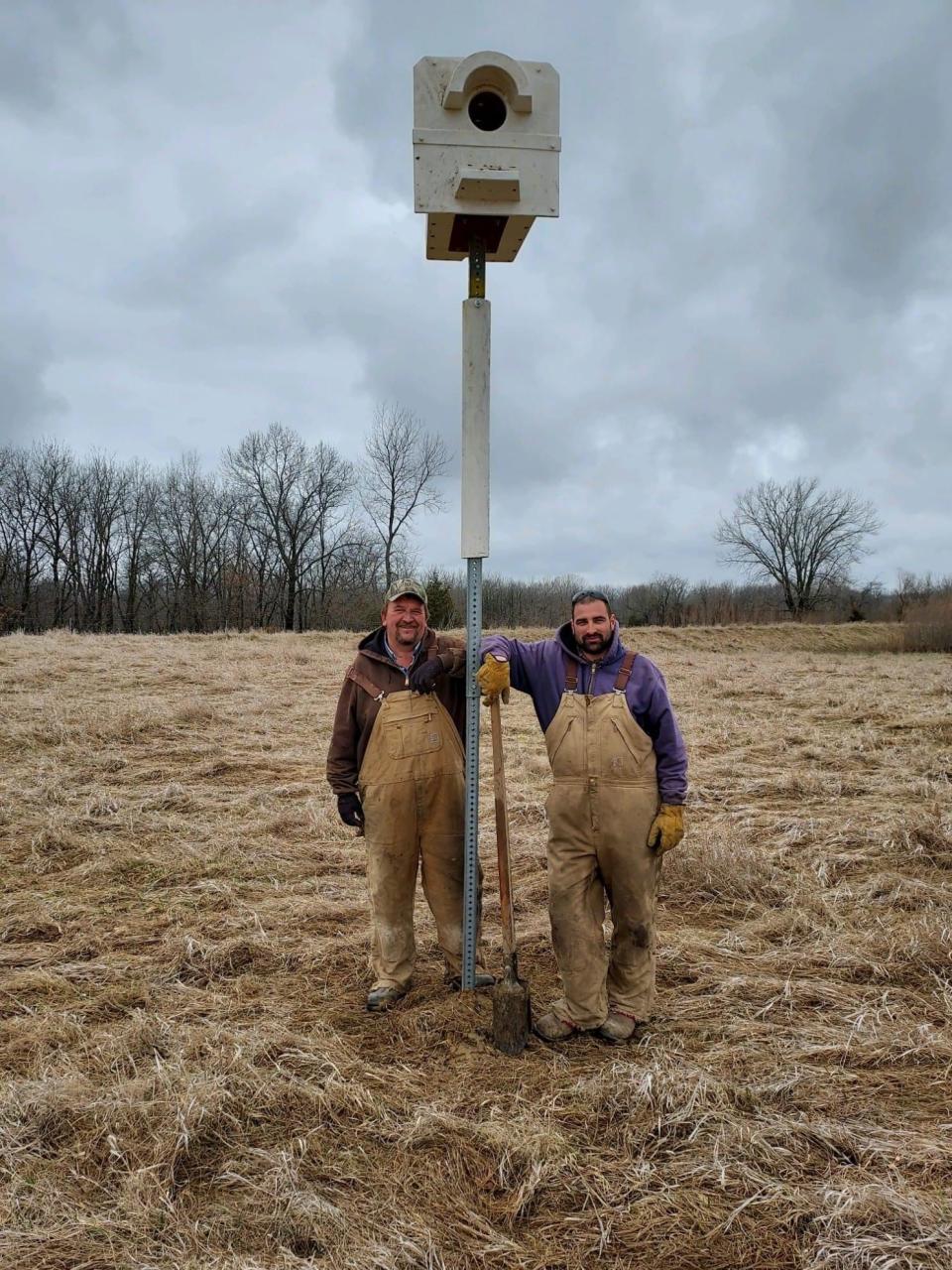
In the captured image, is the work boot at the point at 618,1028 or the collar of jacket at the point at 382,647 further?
the collar of jacket at the point at 382,647

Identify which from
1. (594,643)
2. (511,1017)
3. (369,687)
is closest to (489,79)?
(594,643)

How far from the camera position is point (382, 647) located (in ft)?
13.7

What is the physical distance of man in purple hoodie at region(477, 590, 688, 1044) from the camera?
3578 mm

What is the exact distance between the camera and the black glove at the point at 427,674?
396 cm

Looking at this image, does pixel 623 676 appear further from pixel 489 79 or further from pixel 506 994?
pixel 489 79

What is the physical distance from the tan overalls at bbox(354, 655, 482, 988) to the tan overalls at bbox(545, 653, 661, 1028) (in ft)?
2.02

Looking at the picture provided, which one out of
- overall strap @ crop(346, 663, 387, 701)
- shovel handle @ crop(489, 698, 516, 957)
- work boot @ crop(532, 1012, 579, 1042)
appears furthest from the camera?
overall strap @ crop(346, 663, 387, 701)

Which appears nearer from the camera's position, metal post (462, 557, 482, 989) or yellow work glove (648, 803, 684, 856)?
yellow work glove (648, 803, 684, 856)

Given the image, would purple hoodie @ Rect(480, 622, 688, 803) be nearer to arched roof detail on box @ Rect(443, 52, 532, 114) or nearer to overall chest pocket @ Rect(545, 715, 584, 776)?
overall chest pocket @ Rect(545, 715, 584, 776)

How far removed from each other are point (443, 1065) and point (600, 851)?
3.66ft

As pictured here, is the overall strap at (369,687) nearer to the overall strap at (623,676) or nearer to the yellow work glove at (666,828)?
the overall strap at (623,676)

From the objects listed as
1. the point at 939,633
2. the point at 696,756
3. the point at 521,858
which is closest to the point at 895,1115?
the point at 521,858

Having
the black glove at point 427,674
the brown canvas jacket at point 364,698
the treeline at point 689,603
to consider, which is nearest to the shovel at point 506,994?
the black glove at point 427,674

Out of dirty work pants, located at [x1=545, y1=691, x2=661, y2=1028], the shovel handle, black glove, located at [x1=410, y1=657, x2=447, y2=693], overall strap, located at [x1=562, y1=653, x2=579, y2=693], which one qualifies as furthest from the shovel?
black glove, located at [x1=410, y1=657, x2=447, y2=693]
